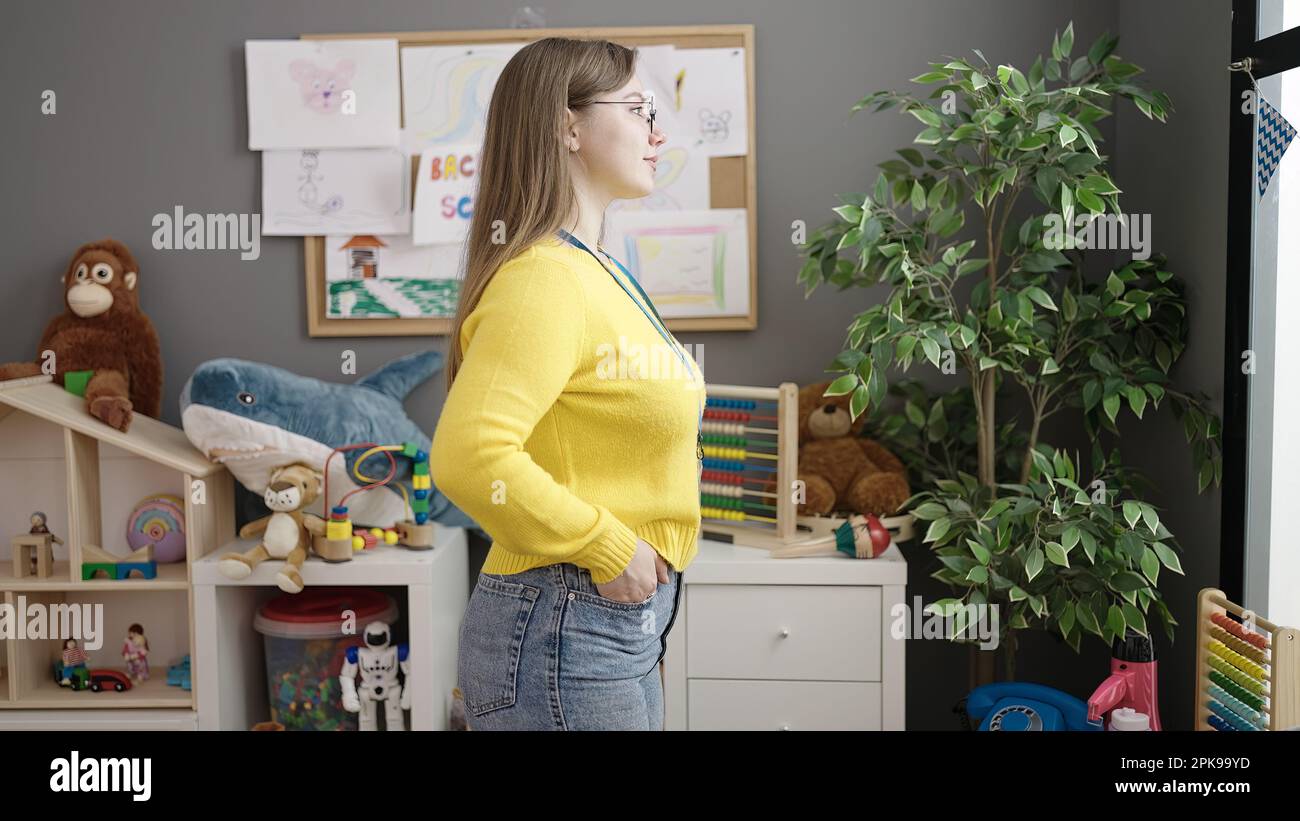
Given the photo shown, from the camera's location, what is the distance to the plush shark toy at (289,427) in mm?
2211

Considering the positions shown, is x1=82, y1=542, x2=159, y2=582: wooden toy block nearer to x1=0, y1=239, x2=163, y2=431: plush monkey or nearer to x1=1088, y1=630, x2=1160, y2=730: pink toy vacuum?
x1=0, y1=239, x2=163, y2=431: plush monkey

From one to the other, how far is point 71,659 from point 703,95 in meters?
1.81

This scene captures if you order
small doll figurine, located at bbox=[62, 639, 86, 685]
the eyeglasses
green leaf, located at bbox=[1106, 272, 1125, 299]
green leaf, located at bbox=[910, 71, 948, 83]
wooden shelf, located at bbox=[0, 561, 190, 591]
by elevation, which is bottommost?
small doll figurine, located at bbox=[62, 639, 86, 685]

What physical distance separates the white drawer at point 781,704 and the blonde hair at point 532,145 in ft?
3.90

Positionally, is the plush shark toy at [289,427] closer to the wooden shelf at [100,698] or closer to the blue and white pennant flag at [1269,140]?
the wooden shelf at [100,698]

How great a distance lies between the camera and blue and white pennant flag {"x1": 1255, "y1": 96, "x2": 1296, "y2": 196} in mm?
1823

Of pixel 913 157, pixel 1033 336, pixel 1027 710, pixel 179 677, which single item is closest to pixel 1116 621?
pixel 1027 710

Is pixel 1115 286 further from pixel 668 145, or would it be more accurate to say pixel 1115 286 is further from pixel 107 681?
pixel 107 681

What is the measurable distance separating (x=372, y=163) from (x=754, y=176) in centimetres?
86

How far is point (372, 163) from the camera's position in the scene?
97.3 inches

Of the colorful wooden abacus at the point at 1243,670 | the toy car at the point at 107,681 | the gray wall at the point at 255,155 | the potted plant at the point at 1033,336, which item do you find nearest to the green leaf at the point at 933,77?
the potted plant at the point at 1033,336

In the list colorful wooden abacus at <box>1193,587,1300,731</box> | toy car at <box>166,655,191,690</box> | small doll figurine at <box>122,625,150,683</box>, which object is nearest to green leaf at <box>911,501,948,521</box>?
colorful wooden abacus at <box>1193,587,1300,731</box>

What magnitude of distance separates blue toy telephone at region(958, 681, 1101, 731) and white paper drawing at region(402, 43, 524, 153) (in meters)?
1.61

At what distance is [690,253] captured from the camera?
247 cm
